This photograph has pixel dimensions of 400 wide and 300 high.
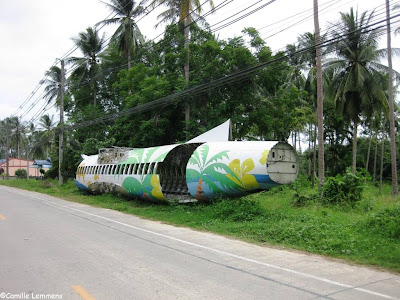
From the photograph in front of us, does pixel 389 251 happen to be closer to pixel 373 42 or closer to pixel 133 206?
pixel 133 206

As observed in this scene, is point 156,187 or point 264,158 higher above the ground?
point 264,158

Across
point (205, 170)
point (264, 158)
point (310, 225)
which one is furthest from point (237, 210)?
point (310, 225)

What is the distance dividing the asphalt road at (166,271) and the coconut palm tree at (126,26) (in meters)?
27.0

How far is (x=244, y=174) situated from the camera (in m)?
12.8

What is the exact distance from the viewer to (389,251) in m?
7.99

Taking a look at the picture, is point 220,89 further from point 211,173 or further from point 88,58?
point 88,58

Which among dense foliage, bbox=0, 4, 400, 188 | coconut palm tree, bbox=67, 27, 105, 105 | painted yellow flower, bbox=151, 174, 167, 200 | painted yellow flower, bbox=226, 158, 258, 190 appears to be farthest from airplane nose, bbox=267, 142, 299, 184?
coconut palm tree, bbox=67, 27, 105, 105

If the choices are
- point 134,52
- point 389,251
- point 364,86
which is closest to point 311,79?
point 364,86

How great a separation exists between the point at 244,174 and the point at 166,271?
6554 mm

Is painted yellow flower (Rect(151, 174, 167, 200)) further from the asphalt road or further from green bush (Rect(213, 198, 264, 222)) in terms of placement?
the asphalt road

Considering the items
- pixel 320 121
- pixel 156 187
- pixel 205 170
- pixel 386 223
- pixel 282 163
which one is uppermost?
pixel 320 121

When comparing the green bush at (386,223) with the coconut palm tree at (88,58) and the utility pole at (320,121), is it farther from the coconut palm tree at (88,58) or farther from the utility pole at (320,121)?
the coconut palm tree at (88,58)

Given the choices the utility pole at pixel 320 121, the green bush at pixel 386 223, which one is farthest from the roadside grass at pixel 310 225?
the utility pole at pixel 320 121

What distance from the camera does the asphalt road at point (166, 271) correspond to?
558cm
